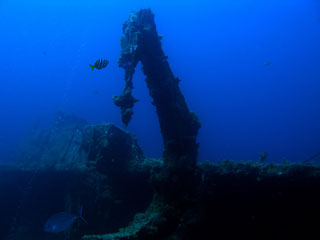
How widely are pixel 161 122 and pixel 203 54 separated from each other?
505 feet

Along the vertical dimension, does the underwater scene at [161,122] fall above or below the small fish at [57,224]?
above

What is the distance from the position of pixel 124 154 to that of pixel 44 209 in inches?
180

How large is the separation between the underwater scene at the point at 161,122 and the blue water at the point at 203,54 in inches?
32.0

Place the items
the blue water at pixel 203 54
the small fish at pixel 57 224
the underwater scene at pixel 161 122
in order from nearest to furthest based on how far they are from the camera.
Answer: the underwater scene at pixel 161 122
the small fish at pixel 57 224
the blue water at pixel 203 54

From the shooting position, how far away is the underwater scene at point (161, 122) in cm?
467

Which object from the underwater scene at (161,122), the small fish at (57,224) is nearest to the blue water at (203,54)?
the underwater scene at (161,122)

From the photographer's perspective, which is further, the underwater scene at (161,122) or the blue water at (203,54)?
the blue water at (203,54)

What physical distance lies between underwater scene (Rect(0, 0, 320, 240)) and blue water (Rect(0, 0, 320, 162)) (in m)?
0.81

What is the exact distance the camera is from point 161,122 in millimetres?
5633

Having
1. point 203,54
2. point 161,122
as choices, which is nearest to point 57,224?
point 161,122

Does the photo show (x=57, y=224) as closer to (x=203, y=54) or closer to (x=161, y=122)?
(x=161, y=122)

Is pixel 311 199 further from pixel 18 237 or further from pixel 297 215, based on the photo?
pixel 18 237

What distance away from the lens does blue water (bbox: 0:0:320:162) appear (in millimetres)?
120750

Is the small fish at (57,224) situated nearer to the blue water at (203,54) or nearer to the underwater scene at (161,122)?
the underwater scene at (161,122)
